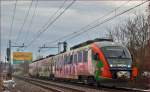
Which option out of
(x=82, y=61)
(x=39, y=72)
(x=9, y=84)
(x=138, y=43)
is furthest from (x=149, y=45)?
(x=39, y=72)

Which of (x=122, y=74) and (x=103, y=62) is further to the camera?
(x=103, y=62)

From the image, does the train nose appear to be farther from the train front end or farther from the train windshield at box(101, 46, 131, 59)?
the train windshield at box(101, 46, 131, 59)

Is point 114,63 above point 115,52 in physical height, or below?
below

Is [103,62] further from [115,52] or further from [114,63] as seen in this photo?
[115,52]

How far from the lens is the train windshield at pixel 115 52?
29.7m

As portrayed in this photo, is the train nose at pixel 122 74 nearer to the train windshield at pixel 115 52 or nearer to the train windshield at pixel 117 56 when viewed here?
the train windshield at pixel 117 56

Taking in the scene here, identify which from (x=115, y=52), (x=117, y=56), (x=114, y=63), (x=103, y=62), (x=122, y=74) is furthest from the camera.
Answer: (x=115, y=52)

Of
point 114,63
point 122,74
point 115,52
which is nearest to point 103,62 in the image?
point 114,63

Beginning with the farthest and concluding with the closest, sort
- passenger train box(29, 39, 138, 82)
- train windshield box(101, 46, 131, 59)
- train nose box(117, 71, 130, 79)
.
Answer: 1. train windshield box(101, 46, 131, 59)
2. passenger train box(29, 39, 138, 82)
3. train nose box(117, 71, 130, 79)

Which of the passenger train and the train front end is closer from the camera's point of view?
the train front end

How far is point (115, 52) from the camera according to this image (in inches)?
1184

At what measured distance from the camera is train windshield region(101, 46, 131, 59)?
2969cm

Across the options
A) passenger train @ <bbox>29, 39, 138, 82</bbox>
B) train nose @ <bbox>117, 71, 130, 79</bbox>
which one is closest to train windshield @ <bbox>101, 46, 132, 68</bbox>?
passenger train @ <bbox>29, 39, 138, 82</bbox>

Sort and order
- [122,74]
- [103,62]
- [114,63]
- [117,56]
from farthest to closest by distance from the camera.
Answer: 1. [117,56]
2. [103,62]
3. [114,63]
4. [122,74]
